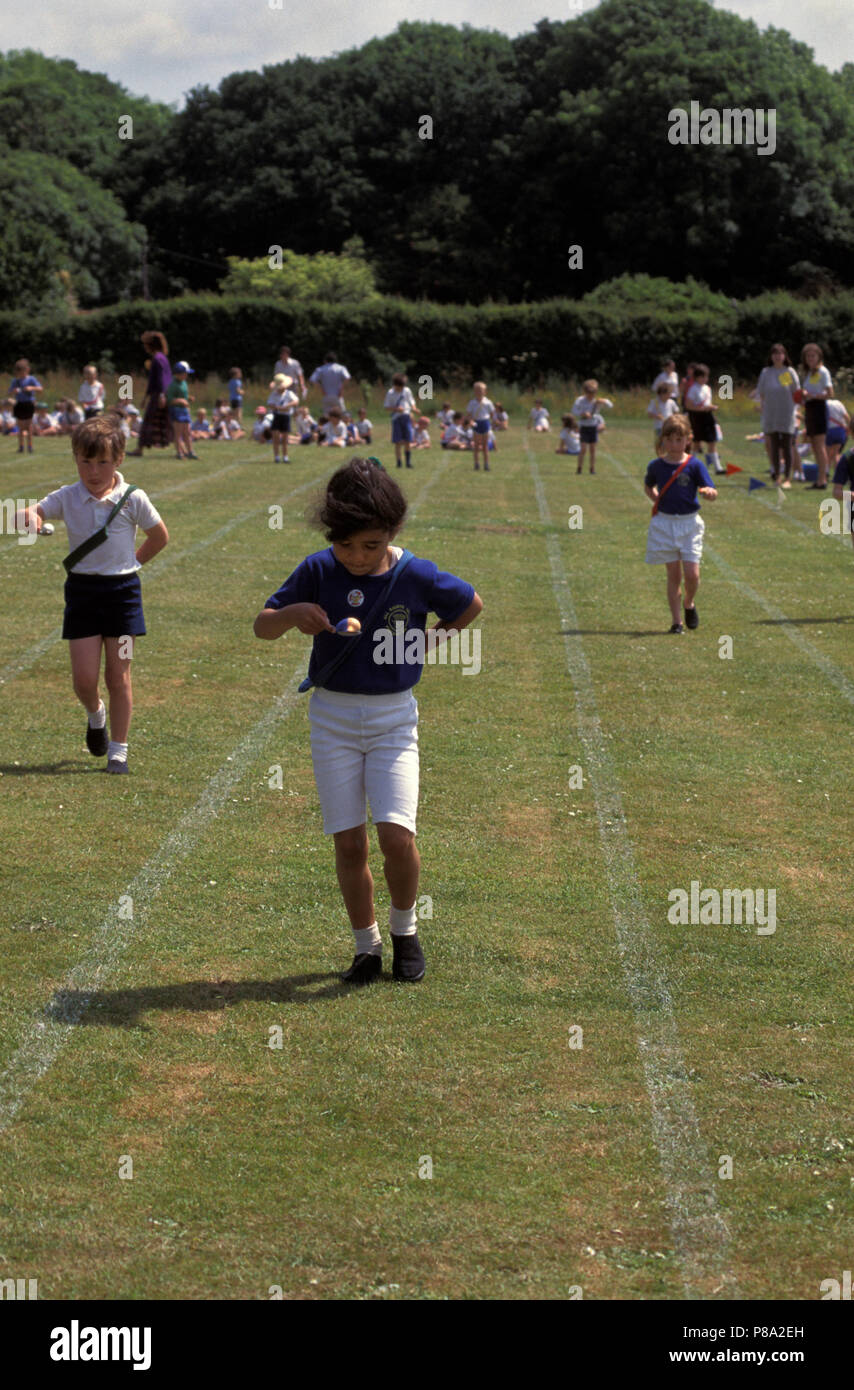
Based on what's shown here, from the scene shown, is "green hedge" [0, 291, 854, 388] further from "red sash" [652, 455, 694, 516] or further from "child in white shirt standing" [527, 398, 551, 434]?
"red sash" [652, 455, 694, 516]

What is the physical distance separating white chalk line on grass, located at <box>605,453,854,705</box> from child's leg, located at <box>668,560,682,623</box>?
0.98 meters

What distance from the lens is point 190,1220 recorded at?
4.52 m

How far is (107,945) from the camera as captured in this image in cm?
664

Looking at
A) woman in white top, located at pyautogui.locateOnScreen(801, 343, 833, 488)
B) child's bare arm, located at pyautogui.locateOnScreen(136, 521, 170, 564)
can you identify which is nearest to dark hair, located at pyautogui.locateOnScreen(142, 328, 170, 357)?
woman in white top, located at pyautogui.locateOnScreen(801, 343, 833, 488)

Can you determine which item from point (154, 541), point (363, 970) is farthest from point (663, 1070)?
point (154, 541)

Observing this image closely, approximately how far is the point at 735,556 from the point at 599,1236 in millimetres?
15460

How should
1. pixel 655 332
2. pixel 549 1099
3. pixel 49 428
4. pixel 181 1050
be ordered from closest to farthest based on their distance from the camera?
pixel 549 1099, pixel 181 1050, pixel 49 428, pixel 655 332

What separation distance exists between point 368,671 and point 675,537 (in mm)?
8403

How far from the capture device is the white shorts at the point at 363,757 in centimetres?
611

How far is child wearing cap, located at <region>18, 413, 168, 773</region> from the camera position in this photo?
912 cm

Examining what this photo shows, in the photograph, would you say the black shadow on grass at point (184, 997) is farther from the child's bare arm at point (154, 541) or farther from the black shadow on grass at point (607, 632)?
the black shadow on grass at point (607, 632)
